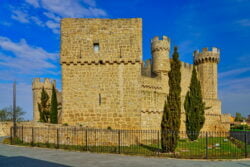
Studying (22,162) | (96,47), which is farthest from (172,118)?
(22,162)

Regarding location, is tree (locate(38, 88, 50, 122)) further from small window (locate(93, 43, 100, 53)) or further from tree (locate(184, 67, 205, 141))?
tree (locate(184, 67, 205, 141))

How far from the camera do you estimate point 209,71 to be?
4056 centimetres

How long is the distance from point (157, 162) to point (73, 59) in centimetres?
1121

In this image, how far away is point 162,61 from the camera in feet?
112

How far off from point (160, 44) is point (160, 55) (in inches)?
60.0

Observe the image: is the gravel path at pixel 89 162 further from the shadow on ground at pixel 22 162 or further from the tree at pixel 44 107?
the tree at pixel 44 107

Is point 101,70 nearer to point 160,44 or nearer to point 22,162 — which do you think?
point 22,162

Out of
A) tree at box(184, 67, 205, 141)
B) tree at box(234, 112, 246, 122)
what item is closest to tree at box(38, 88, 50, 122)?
tree at box(184, 67, 205, 141)

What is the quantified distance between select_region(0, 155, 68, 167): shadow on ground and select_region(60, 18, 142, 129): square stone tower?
23.3 feet

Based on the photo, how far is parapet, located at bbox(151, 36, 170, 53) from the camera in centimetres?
3416

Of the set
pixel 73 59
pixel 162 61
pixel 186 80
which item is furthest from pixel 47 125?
pixel 186 80

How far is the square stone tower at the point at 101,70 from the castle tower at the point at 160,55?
14881 millimetres

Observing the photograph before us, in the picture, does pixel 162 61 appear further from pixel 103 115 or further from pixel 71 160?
pixel 71 160

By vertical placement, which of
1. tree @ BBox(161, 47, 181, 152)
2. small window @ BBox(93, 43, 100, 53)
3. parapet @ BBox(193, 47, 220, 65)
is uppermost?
parapet @ BBox(193, 47, 220, 65)
